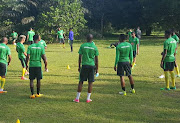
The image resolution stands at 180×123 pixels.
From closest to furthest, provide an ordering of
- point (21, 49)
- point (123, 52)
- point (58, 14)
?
point (123, 52) < point (21, 49) < point (58, 14)

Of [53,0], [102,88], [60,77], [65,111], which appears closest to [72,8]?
[53,0]

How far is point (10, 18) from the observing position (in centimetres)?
3725

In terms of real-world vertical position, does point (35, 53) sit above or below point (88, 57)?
above

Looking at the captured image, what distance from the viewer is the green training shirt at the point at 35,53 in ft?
25.0

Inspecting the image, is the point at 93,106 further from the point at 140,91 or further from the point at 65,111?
the point at 140,91

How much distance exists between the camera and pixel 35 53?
25.0ft

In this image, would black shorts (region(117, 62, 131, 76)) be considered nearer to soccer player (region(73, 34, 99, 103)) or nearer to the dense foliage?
soccer player (region(73, 34, 99, 103))

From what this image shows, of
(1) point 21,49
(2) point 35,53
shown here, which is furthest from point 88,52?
(1) point 21,49

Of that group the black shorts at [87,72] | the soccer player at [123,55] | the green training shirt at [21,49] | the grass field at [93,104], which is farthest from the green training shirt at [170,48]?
the green training shirt at [21,49]

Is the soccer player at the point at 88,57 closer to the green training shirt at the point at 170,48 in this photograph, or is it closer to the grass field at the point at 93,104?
the grass field at the point at 93,104

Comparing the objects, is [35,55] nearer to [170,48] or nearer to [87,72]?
A: [87,72]

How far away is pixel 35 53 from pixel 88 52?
163 centimetres

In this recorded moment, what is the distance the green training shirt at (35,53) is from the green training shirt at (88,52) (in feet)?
4.22

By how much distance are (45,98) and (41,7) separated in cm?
3125
